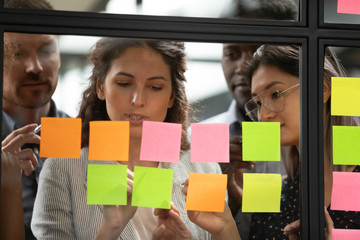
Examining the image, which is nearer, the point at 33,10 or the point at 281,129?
the point at 33,10

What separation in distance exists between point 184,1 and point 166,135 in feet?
1.78

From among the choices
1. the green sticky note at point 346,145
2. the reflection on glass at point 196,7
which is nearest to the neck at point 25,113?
the reflection on glass at point 196,7

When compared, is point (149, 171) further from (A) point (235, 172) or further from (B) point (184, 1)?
(B) point (184, 1)

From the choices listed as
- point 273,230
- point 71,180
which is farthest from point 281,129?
point 71,180

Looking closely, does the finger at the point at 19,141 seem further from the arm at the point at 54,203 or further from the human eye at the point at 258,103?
the human eye at the point at 258,103

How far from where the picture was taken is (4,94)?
1938 mm

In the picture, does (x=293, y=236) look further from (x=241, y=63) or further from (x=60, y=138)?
(x=60, y=138)

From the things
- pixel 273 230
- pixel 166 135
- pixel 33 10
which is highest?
pixel 33 10

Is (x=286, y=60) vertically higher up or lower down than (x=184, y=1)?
lower down

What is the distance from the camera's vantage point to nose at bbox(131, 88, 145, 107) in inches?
79.1

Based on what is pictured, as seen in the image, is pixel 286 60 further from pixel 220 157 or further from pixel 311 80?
pixel 220 157

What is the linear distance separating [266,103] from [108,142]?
0.66 meters

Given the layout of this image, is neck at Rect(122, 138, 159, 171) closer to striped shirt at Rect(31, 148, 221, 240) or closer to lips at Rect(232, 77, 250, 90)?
striped shirt at Rect(31, 148, 221, 240)

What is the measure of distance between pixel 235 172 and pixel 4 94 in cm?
95
